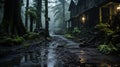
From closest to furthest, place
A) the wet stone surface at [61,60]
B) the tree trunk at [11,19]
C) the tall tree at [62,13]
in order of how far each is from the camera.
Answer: the wet stone surface at [61,60] → the tree trunk at [11,19] → the tall tree at [62,13]

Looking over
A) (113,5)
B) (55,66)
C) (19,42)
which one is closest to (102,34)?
(113,5)

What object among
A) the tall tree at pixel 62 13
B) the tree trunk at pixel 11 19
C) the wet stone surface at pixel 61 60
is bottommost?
the wet stone surface at pixel 61 60

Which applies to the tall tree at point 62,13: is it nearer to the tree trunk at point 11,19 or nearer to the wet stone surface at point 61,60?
the tree trunk at point 11,19

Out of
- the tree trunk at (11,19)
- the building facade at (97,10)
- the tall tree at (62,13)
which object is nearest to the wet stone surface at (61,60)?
the tree trunk at (11,19)

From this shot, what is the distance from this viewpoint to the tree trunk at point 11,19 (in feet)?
51.6

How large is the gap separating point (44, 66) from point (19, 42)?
6795 mm

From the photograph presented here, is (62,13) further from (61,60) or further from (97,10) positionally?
(61,60)

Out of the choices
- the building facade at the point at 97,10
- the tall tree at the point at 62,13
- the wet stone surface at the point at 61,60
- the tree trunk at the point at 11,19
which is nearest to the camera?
the wet stone surface at the point at 61,60

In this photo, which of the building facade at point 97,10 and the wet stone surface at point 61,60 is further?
the building facade at point 97,10

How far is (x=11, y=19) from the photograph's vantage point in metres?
16.2

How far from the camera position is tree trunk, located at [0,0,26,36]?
15.7 meters

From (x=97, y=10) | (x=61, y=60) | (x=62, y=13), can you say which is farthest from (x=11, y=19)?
(x=62, y=13)

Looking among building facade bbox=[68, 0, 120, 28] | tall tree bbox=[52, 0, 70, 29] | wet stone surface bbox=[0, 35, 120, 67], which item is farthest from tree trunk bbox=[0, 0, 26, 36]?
tall tree bbox=[52, 0, 70, 29]

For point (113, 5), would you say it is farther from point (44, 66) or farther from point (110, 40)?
point (44, 66)
